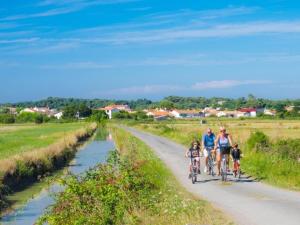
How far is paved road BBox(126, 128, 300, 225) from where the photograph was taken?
40.5 ft

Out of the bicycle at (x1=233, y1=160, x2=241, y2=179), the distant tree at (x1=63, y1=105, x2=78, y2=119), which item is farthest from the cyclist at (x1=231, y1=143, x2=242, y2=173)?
the distant tree at (x1=63, y1=105, x2=78, y2=119)

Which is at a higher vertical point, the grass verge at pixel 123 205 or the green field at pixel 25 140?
the grass verge at pixel 123 205

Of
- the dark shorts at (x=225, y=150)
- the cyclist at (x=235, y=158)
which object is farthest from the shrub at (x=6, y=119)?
the dark shorts at (x=225, y=150)

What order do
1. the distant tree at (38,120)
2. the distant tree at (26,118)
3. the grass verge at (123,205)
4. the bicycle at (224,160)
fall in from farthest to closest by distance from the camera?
1. the distant tree at (26,118)
2. the distant tree at (38,120)
3. the bicycle at (224,160)
4. the grass verge at (123,205)

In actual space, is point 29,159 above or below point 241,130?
above

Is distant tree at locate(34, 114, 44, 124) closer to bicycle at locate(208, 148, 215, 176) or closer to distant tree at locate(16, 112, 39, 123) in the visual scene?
distant tree at locate(16, 112, 39, 123)

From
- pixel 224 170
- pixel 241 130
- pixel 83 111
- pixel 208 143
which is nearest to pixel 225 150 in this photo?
pixel 224 170

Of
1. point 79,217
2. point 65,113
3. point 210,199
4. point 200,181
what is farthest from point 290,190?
point 65,113

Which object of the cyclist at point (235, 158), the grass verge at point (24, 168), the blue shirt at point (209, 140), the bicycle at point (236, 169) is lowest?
the grass verge at point (24, 168)

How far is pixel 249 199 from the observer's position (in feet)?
50.3

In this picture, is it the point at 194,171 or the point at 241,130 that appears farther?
the point at 241,130

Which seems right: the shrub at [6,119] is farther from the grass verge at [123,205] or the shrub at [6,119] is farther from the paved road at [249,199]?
the grass verge at [123,205]

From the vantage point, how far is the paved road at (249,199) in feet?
40.5

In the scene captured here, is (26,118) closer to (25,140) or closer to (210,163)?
(25,140)
